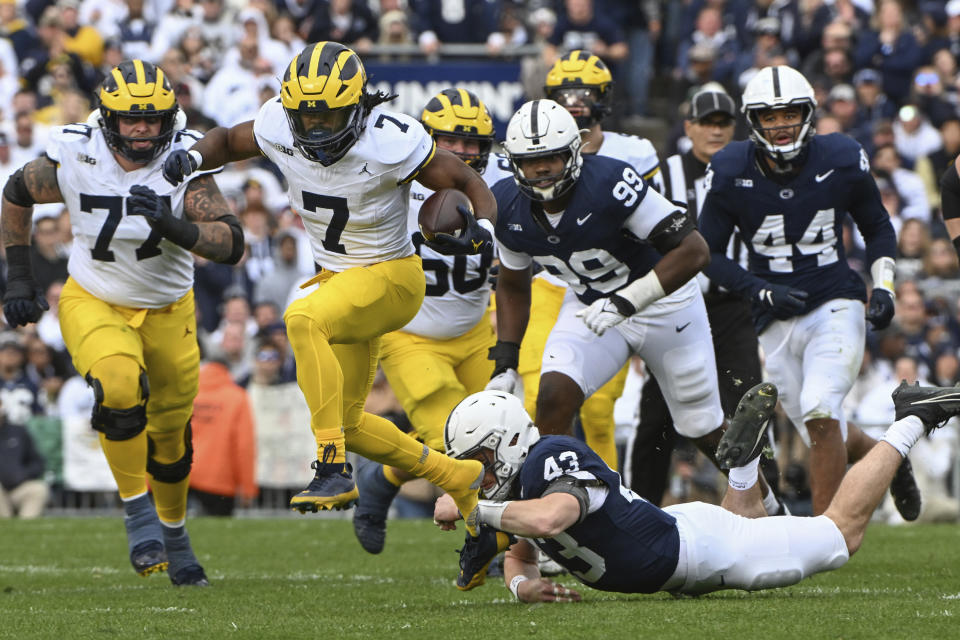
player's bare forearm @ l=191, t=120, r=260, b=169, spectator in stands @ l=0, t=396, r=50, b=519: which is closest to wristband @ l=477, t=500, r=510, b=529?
player's bare forearm @ l=191, t=120, r=260, b=169

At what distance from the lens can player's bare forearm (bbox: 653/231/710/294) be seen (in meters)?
6.65

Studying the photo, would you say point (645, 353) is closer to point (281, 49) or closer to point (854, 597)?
point (854, 597)

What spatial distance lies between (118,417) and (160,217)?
1.00m

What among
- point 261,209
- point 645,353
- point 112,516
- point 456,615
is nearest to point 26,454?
point 112,516

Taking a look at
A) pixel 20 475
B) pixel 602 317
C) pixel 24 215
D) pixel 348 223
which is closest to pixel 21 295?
pixel 24 215

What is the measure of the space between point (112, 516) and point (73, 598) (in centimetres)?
584

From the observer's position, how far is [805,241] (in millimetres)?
7512

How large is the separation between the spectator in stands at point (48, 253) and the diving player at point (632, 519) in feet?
27.4

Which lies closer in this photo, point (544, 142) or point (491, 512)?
point (491, 512)

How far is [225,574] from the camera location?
311 inches

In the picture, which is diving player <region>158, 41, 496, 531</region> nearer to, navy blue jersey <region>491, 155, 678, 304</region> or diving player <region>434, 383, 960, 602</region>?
navy blue jersey <region>491, 155, 678, 304</region>

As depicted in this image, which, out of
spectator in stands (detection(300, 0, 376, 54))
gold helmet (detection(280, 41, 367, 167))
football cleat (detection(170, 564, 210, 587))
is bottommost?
football cleat (detection(170, 564, 210, 587))

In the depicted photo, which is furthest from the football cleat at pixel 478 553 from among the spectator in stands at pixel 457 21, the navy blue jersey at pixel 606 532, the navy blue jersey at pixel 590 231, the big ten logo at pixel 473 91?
the spectator in stands at pixel 457 21

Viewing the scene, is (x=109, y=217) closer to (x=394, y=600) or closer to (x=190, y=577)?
(x=190, y=577)
